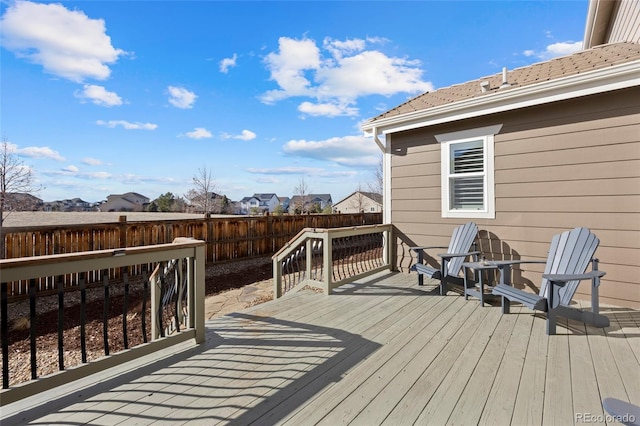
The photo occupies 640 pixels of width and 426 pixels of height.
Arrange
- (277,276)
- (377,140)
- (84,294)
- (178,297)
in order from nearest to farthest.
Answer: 1. (84,294)
2. (178,297)
3. (277,276)
4. (377,140)

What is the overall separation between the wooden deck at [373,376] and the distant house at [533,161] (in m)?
1.10

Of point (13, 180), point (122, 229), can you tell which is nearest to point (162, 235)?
point (122, 229)

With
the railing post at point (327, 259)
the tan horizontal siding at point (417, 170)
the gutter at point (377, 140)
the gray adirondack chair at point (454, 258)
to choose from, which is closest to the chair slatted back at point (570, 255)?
the gray adirondack chair at point (454, 258)

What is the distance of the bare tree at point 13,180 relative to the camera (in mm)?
6461

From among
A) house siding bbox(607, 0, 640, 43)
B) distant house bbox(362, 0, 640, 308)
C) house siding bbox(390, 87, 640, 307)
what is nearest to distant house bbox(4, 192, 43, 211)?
distant house bbox(362, 0, 640, 308)

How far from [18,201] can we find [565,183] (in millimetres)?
10271

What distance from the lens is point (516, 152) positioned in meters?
4.07

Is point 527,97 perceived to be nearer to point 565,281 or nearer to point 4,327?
point 565,281

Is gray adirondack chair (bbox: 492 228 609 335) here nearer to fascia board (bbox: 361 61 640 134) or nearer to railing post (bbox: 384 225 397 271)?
fascia board (bbox: 361 61 640 134)

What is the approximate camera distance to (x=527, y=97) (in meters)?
3.75

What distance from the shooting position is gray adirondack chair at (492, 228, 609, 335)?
2.64 meters

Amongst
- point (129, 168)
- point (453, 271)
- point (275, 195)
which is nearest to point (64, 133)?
point (129, 168)

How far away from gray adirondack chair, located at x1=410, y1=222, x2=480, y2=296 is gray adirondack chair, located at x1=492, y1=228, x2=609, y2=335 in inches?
30.8

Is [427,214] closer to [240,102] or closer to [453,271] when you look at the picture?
[453,271]
